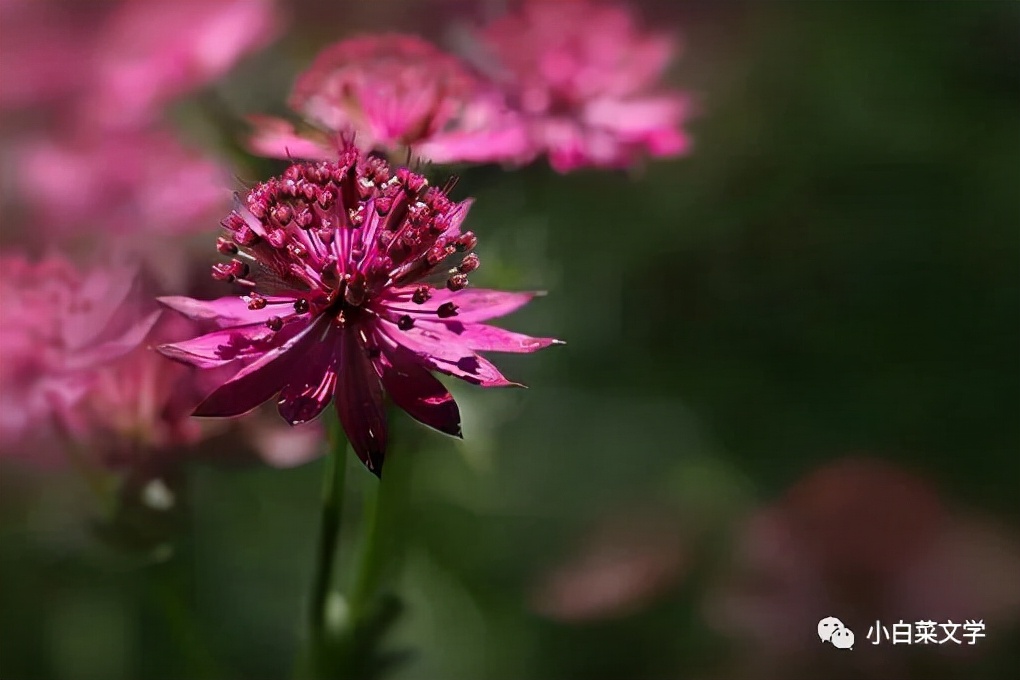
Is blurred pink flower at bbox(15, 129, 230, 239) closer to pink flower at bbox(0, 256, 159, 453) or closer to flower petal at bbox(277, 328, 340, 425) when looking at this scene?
pink flower at bbox(0, 256, 159, 453)

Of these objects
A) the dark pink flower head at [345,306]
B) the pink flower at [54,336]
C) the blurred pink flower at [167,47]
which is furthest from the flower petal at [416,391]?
the blurred pink flower at [167,47]

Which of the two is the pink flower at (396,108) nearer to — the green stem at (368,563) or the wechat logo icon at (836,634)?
the green stem at (368,563)

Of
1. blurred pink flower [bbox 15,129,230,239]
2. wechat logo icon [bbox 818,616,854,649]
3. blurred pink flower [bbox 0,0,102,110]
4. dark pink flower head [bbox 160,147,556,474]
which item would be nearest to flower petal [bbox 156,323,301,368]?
dark pink flower head [bbox 160,147,556,474]

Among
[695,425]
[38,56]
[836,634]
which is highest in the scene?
[38,56]

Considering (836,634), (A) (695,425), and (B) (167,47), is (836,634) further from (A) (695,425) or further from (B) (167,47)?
(B) (167,47)

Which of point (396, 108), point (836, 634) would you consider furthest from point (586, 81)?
point (836, 634)

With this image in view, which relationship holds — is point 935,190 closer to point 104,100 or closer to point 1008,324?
point 1008,324

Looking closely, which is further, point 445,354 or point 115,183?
point 115,183
